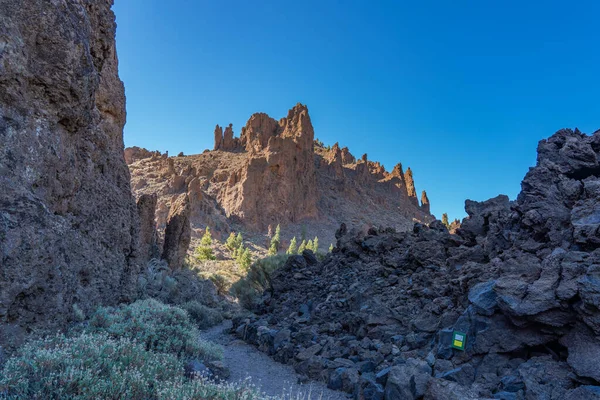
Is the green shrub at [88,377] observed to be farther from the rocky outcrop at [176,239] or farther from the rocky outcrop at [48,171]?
the rocky outcrop at [176,239]

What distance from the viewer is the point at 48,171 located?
509 cm

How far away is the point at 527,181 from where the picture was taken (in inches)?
310

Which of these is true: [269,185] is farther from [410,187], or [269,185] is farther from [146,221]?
[410,187]

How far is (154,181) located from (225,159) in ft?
51.6

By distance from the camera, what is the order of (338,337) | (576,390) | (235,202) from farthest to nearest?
1. (235,202)
2. (338,337)
3. (576,390)

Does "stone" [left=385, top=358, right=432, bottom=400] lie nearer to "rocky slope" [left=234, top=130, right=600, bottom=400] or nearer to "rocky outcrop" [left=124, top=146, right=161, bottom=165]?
"rocky slope" [left=234, top=130, right=600, bottom=400]

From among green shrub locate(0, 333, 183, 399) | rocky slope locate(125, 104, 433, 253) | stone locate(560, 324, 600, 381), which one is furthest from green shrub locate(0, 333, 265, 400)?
rocky slope locate(125, 104, 433, 253)

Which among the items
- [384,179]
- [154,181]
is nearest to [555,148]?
[154,181]

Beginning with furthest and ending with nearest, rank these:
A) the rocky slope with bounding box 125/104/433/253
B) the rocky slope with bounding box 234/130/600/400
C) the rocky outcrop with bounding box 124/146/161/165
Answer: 1. the rocky outcrop with bounding box 124/146/161/165
2. the rocky slope with bounding box 125/104/433/253
3. the rocky slope with bounding box 234/130/600/400

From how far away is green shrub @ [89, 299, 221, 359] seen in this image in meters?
6.00

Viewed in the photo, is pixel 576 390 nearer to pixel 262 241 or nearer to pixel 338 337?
pixel 338 337

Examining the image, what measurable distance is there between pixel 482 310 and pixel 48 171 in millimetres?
7383

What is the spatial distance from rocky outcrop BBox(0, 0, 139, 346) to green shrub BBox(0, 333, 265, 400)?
2.67 feet

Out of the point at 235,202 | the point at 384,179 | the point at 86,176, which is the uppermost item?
the point at 384,179
